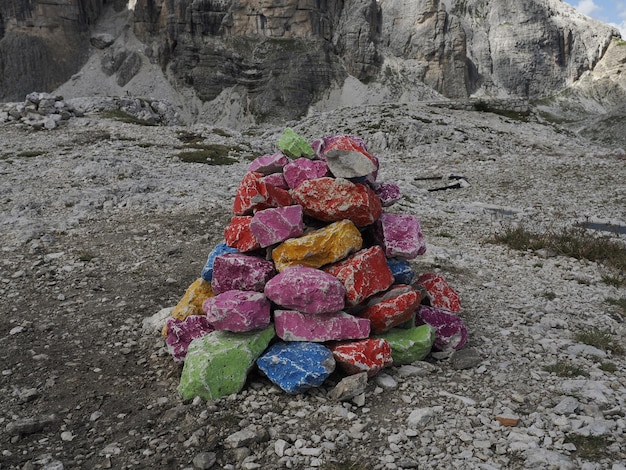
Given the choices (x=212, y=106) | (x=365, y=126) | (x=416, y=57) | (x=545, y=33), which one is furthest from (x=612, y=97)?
(x=365, y=126)

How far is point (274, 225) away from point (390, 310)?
7.54 ft

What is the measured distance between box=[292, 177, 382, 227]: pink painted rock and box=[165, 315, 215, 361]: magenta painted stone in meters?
2.60

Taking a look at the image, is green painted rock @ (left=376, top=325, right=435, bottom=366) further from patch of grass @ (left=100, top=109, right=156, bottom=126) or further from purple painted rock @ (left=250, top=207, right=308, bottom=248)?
patch of grass @ (left=100, top=109, right=156, bottom=126)

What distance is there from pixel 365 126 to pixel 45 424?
54.3 m

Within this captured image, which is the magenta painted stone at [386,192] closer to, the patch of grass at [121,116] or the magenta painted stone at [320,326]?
the magenta painted stone at [320,326]

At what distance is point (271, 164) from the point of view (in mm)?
8156

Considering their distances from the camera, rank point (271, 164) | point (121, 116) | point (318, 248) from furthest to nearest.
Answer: point (121, 116) → point (271, 164) → point (318, 248)

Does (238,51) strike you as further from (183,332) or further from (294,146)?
(183,332)

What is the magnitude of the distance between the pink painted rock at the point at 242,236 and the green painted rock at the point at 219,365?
1.68 m

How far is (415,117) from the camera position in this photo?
60.1 meters

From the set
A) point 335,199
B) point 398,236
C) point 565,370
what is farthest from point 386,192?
point 565,370

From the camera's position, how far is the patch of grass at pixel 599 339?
725 centimetres

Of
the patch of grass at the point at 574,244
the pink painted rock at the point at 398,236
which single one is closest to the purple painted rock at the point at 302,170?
the pink painted rock at the point at 398,236

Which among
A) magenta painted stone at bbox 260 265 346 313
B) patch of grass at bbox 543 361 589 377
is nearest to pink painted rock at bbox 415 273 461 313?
patch of grass at bbox 543 361 589 377
